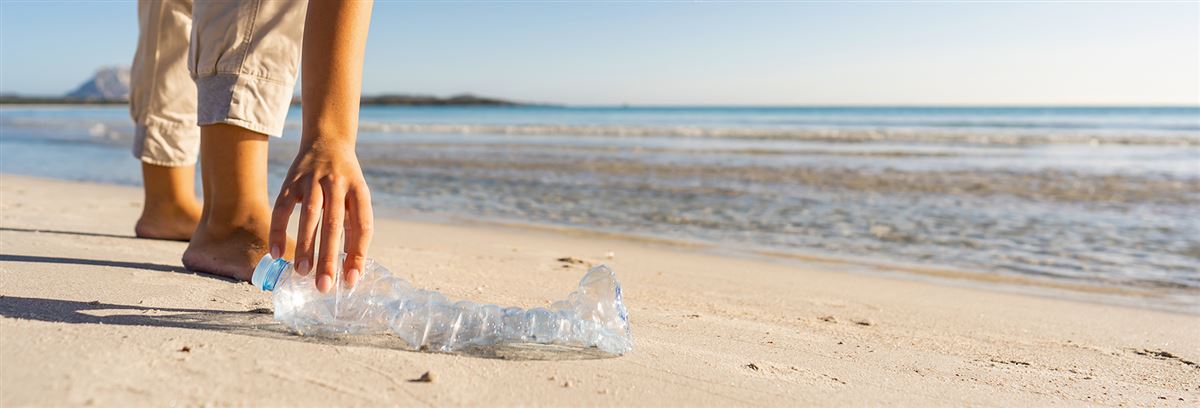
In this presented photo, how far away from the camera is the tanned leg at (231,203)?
6.58 feet

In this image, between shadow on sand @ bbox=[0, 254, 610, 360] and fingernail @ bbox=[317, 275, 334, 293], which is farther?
shadow on sand @ bbox=[0, 254, 610, 360]

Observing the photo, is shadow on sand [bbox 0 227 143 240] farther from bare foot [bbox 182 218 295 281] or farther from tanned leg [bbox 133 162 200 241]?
bare foot [bbox 182 218 295 281]

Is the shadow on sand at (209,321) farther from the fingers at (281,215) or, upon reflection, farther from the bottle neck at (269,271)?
the fingers at (281,215)

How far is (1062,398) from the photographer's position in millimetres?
1513

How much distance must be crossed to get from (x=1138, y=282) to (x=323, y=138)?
3.45 meters

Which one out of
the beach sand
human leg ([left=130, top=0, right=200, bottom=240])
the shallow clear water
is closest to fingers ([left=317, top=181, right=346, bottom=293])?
the beach sand

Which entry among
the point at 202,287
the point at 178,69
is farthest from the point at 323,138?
the point at 178,69

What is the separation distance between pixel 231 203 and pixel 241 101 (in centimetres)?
27

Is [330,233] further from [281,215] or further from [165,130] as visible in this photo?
[165,130]

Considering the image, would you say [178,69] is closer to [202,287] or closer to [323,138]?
[202,287]

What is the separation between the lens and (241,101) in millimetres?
1946

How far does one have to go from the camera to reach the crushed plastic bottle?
4.74 feet

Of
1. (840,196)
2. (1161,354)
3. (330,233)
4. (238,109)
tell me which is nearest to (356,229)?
(330,233)

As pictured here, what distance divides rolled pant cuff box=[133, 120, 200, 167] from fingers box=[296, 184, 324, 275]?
1790 millimetres
